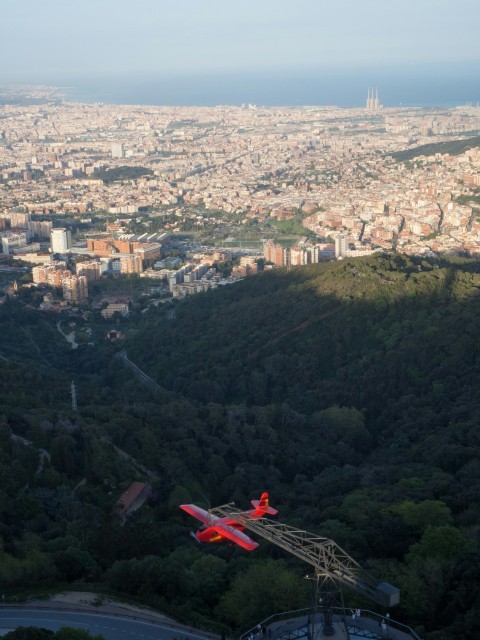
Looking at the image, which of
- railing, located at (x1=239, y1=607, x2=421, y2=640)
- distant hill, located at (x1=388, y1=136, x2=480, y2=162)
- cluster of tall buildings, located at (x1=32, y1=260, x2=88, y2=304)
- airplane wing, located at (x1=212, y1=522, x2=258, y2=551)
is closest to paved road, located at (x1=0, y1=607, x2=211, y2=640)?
railing, located at (x1=239, y1=607, x2=421, y2=640)

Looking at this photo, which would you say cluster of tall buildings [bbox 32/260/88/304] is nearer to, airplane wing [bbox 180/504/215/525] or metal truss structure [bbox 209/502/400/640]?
airplane wing [bbox 180/504/215/525]

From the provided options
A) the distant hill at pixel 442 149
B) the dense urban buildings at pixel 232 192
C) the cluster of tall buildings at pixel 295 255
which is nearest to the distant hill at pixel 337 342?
the dense urban buildings at pixel 232 192

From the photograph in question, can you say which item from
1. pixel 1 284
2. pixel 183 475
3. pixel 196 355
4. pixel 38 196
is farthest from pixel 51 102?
pixel 183 475

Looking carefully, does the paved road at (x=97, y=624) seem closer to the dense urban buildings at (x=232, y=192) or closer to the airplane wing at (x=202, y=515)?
the airplane wing at (x=202, y=515)

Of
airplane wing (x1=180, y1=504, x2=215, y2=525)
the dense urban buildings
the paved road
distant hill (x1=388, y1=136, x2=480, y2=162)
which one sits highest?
airplane wing (x1=180, y1=504, x2=215, y2=525)

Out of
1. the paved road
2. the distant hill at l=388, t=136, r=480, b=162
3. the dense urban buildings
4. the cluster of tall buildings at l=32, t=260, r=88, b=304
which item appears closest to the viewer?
the paved road

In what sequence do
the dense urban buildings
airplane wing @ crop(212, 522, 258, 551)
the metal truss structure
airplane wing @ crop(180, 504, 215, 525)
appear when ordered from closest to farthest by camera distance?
the metal truss structure, airplane wing @ crop(212, 522, 258, 551), airplane wing @ crop(180, 504, 215, 525), the dense urban buildings
